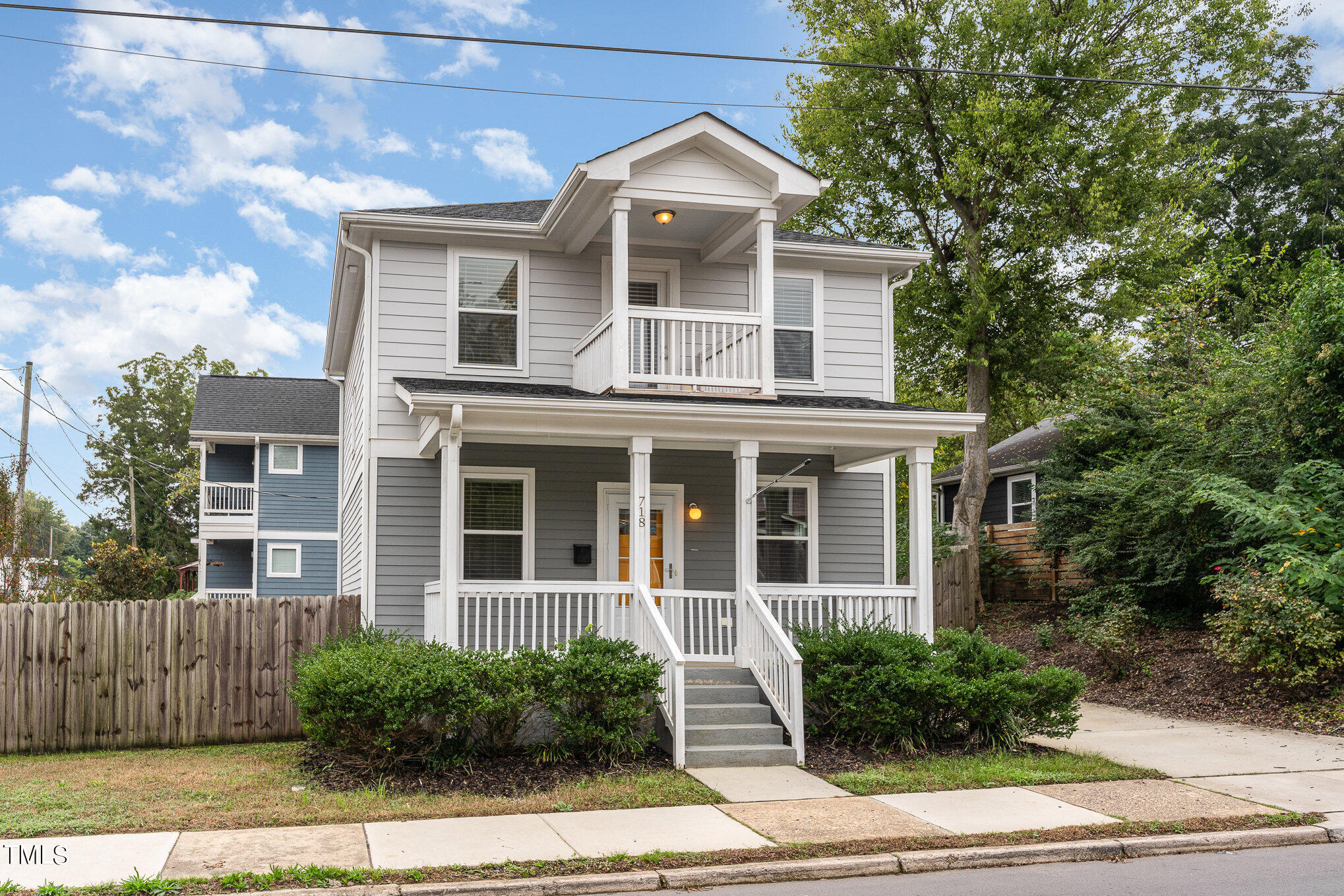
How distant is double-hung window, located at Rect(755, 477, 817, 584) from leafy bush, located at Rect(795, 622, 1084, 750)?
3059 mm

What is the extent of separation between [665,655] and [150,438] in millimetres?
46913

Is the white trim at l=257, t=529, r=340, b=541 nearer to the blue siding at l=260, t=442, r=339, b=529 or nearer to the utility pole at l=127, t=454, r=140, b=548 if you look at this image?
the blue siding at l=260, t=442, r=339, b=529

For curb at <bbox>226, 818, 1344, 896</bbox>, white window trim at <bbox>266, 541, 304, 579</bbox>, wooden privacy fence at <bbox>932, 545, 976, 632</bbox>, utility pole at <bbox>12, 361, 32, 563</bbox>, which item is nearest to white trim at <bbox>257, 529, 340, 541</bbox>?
white window trim at <bbox>266, 541, 304, 579</bbox>

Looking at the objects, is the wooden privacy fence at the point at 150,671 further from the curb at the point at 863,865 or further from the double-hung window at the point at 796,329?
the double-hung window at the point at 796,329

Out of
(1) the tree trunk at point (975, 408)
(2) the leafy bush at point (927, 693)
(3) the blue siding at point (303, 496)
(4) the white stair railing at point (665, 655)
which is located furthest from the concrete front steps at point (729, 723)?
(3) the blue siding at point (303, 496)

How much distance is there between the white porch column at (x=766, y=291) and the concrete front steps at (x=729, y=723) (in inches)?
129

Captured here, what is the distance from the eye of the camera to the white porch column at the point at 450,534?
10.2 m

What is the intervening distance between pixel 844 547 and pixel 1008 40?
40.8 ft

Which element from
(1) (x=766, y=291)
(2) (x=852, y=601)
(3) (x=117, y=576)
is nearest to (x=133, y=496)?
(3) (x=117, y=576)

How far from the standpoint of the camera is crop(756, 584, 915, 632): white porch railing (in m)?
11.3

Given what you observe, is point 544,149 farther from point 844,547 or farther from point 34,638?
point 34,638

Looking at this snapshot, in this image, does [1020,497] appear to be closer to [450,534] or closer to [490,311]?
[490,311]

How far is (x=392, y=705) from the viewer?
27.9 feet

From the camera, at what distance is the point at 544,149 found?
22.0m
